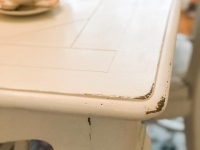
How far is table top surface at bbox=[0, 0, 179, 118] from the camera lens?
0.42 metres

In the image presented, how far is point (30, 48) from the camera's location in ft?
1.72

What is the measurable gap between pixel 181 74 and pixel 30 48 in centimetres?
62

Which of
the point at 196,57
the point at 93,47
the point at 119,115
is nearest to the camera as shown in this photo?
the point at 119,115

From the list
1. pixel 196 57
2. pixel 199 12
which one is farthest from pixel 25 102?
pixel 199 12

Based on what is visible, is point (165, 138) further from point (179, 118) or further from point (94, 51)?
point (94, 51)

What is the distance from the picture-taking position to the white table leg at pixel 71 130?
1.48ft

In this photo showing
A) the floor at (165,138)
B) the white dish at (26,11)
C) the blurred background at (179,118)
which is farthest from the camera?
the floor at (165,138)

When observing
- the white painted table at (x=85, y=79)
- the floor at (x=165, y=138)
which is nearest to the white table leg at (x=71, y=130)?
the white painted table at (x=85, y=79)

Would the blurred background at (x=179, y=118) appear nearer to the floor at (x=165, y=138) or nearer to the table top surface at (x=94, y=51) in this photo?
the floor at (x=165, y=138)

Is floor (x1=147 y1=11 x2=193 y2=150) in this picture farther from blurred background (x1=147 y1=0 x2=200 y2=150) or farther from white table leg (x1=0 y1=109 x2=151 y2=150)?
white table leg (x1=0 y1=109 x2=151 y2=150)

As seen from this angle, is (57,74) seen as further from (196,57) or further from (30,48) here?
(196,57)

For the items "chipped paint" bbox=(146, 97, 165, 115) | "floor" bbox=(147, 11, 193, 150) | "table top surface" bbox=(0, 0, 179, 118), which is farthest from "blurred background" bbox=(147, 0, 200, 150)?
"chipped paint" bbox=(146, 97, 165, 115)

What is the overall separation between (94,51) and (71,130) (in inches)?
4.7

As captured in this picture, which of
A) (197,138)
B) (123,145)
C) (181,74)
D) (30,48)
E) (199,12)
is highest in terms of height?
(30,48)
